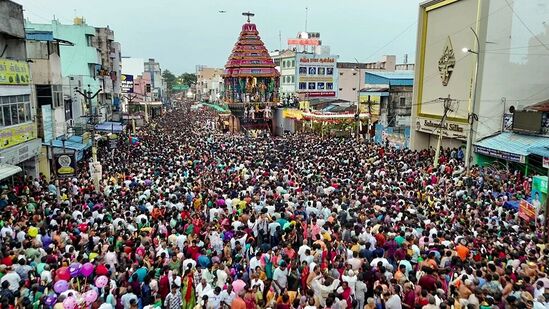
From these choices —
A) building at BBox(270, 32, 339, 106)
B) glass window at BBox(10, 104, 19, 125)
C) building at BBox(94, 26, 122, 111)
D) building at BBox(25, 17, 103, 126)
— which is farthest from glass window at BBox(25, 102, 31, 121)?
building at BBox(270, 32, 339, 106)

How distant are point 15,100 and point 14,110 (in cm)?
42

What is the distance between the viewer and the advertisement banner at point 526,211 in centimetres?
1244

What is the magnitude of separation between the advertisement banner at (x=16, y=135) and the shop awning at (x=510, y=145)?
63.6 ft

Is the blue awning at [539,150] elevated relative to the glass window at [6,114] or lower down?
lower down

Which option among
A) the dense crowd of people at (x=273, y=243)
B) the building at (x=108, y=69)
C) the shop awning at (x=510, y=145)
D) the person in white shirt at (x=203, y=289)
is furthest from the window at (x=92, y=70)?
the person in white shirt at (x=203, y=289)

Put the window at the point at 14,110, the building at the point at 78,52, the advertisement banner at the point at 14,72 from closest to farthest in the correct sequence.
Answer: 1. the advertisement banner at the point at 14,72
2. the window at the point at 14,110
3. the building at the point at 78,52

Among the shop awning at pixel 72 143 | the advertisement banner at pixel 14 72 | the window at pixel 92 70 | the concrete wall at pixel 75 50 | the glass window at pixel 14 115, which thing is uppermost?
the concrete wall at pixel 75 50

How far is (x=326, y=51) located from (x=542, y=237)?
7585 centimetres

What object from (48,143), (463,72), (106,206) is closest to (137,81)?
(48,143)

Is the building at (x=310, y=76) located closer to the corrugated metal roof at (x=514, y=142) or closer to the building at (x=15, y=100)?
the corrugated metal roof at (x=514, y=142)

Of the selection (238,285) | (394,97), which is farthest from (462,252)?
(394,97)

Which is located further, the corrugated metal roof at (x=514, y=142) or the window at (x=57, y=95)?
the window at (x=57, y=95)

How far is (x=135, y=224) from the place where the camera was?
458 inches

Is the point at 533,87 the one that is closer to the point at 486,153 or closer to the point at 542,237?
the point at 486,153
